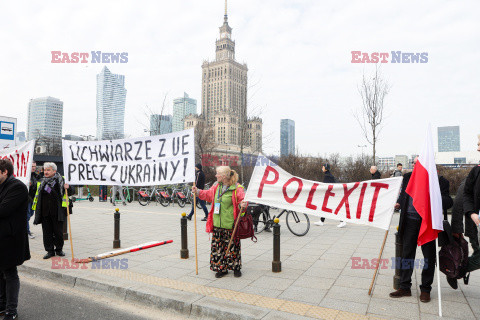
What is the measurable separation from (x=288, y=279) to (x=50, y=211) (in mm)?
4791

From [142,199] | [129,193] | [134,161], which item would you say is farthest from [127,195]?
[134,161]

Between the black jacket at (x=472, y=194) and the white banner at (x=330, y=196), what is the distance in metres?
0.76

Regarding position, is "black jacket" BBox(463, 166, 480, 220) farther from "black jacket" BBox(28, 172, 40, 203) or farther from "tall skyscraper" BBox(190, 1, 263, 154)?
"tall skyscraper" BBox(190, 1, 263, 154)

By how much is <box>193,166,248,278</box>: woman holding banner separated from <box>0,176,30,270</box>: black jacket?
2366 millimetres

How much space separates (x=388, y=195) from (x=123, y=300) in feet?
13.2

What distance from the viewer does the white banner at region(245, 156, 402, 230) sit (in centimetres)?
446

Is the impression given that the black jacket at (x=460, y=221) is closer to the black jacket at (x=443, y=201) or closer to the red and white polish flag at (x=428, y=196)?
the red and white polish flag at (x=428, y=196)

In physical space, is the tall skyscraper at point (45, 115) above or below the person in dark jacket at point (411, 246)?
above

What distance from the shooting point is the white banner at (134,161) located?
19.0 feet

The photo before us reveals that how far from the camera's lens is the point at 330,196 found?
480cm

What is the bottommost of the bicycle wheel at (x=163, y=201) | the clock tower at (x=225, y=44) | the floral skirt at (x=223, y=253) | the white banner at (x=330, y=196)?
the bicycle wheel at (x=163, y=201)

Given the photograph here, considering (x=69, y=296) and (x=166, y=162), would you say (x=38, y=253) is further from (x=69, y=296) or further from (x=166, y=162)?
(x=166, y=162)

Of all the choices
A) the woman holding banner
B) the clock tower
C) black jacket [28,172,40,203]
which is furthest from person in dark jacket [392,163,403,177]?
the clock tower

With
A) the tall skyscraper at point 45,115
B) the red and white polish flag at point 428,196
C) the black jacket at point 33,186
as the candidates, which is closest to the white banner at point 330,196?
the red and white polish flag at point 428,196
